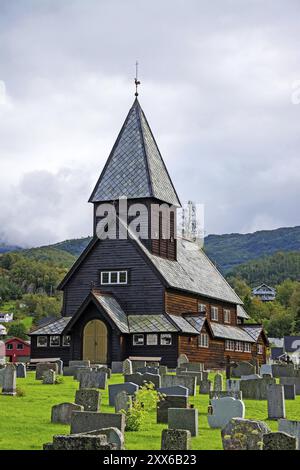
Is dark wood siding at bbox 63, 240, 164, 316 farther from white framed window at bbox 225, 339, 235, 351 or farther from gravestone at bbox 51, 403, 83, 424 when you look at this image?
gravestone at bbox 51, 403, 83, 424

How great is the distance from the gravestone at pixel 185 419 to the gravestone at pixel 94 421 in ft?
7.76

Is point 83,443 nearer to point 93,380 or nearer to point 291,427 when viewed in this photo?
point 291,427

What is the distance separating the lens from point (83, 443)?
11461 millimetres

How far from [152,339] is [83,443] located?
3630 cm

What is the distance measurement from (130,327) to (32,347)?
8.23m

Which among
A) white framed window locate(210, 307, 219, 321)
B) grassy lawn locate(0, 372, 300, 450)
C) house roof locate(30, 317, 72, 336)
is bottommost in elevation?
grassy lawn locate(0, 372, 300, 450)

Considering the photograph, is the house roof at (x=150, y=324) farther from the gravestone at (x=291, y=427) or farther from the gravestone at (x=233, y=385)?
the gravestone at (x=291, y=427)

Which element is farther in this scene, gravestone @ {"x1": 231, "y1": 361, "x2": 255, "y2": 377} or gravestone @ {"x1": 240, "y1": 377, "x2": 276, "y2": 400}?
gravestone @ {"x1": 231, "y1": 361, "x2": 255, "y2": 377}

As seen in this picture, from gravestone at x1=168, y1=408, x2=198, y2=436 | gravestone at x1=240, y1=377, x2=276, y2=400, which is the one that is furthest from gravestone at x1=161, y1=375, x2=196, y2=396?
gravestone at x1=168, y1=408, x2=198, y2=436

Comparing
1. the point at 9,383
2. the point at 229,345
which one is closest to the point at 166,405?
the point at 9,383

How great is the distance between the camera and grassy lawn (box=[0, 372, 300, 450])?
50.1 ft

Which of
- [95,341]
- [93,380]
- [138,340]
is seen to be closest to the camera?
[93,380]

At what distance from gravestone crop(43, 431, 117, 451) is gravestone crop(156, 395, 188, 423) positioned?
23.9ft
